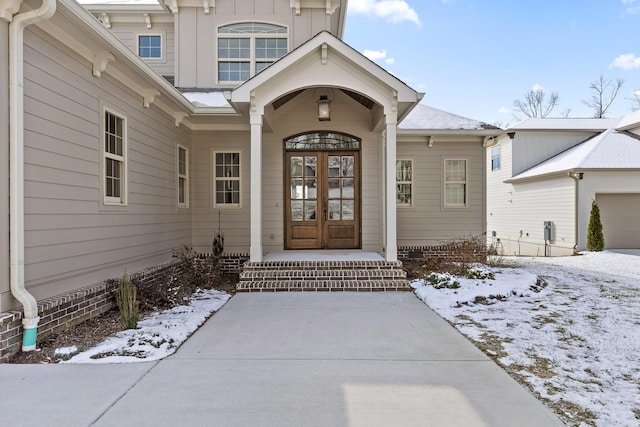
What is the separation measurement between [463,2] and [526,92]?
59.6 feet

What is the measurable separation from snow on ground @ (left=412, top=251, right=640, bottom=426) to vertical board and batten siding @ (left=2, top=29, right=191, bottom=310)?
4.78 m

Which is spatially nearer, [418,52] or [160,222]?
[160,222]

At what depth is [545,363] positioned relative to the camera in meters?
3.71

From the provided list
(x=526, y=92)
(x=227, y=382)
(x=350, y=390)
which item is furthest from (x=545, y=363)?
(x=526, y=92)

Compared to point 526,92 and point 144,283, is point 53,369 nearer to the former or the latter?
point 144,283

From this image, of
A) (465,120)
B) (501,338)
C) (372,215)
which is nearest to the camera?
(501,338)

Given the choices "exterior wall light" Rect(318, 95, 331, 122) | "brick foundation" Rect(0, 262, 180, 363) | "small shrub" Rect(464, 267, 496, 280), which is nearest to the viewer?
"brick foundation" Rect(0, 262, 180, 363)

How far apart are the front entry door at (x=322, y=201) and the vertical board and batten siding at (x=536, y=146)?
38.9ft

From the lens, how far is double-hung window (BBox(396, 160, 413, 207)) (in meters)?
10.1

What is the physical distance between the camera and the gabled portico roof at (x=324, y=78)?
23.5ft

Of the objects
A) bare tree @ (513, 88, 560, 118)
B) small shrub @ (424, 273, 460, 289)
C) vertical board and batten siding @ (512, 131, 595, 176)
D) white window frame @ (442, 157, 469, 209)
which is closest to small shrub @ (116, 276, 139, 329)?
small shrub @ (424, 273, 460, 289)

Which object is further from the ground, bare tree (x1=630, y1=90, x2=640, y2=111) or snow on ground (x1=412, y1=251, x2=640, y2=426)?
bare tree (x1=630, y1=90, x2=640, y2=111)

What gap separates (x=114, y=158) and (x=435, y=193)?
731cm

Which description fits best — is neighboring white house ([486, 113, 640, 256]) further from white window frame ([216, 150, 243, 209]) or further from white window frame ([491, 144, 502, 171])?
white window frame ([216, 150, 243, 209])
